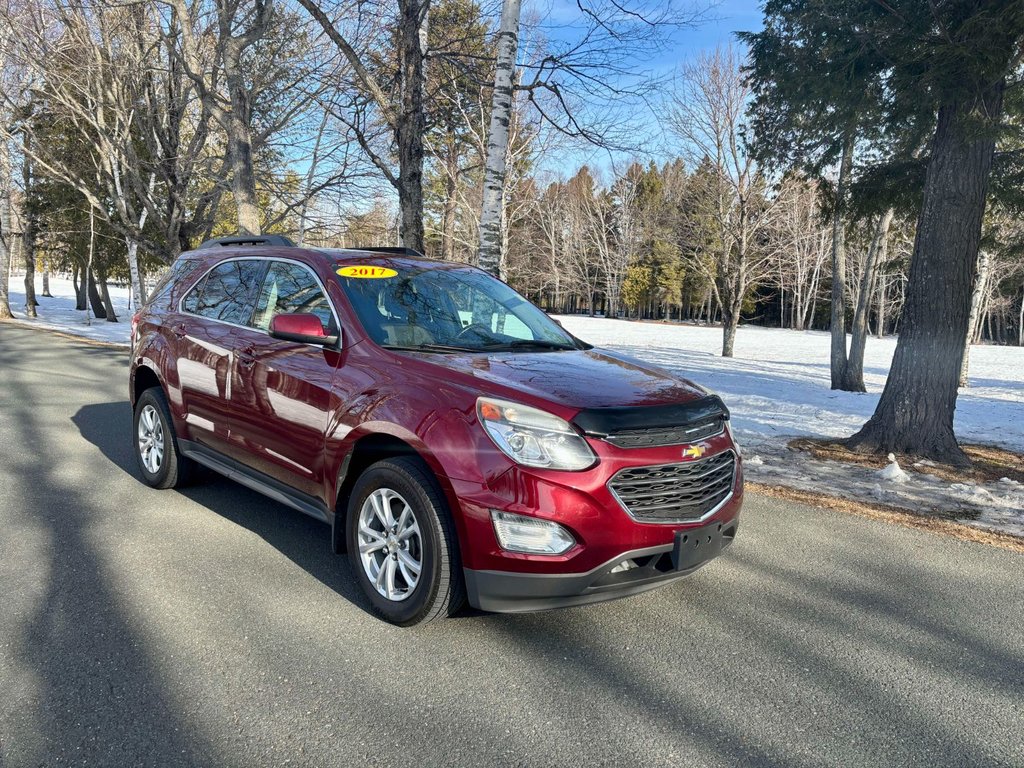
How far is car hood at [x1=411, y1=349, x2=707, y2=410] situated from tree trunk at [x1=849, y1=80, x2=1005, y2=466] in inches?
187

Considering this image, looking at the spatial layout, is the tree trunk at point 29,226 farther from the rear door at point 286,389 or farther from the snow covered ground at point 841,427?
the rear door at point 286,389

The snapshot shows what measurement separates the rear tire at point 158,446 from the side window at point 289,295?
1.36m

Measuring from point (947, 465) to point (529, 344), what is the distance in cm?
529

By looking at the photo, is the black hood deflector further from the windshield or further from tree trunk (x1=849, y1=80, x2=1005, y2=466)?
tree trunk (x1=849, y1=80, x2=1005, y2=466)

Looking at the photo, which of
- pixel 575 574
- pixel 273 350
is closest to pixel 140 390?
pixel 273 350

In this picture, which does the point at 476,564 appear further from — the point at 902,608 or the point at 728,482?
the point at 902,608

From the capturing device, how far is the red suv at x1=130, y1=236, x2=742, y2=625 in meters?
2.93

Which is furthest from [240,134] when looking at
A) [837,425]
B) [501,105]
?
[837,425]

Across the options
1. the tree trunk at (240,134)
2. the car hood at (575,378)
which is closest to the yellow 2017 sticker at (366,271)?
the car hood at (575,378)

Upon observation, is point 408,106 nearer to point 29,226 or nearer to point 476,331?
point 476,331

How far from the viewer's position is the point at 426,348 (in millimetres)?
3752

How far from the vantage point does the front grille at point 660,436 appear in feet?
9.96

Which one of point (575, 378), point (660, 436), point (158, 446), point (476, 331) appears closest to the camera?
point (660, 436)

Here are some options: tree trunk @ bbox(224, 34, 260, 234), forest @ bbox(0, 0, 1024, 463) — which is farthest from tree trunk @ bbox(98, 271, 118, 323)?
tree trunk @ bbox(224, 34, 260, 234)
